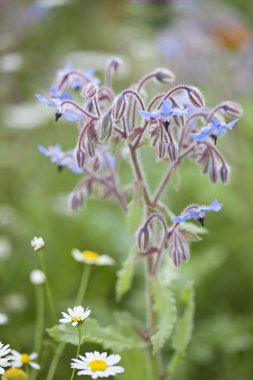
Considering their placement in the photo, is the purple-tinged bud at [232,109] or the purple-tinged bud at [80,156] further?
the purple-tinged bud at [232,109]

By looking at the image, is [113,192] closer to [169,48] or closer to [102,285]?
[102,285]

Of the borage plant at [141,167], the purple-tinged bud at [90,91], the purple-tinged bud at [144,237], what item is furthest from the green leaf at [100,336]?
the purple-tinged bud at [90,91]

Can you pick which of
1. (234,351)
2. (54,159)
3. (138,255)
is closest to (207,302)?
(234,351)

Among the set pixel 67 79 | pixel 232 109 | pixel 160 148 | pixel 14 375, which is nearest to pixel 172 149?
pixel 160 148

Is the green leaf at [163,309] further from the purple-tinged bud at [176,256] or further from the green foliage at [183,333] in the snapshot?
the purple-tinged bud at [176,256]

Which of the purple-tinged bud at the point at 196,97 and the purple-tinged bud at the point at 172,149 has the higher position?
the purple-tinged bud at the point at 196,97

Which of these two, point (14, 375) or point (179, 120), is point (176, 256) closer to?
point (179, 120)

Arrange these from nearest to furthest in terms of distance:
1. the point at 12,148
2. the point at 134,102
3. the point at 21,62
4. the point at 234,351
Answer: the point at 134,102 → the point at 234,351 → the point at 21,62 → the point at 12,148
